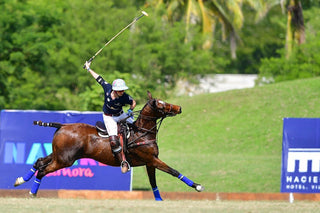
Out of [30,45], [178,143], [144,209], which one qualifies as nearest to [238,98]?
[178,143]

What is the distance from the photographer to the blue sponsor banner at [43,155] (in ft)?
48.5

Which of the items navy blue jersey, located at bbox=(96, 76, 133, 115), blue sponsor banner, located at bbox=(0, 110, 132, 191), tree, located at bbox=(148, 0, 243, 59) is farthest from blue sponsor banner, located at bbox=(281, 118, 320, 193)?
tree, located at bbox=(148, 0, 243, 59)

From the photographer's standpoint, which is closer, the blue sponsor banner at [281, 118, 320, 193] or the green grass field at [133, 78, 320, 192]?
the blue sponsor banner at [281, 118, 320, 193]

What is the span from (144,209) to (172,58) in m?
28.0

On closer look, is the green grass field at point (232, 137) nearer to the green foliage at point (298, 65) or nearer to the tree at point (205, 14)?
the green foliage at point (298, 65)

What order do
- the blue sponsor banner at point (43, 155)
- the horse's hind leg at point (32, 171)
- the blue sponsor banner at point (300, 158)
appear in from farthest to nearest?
1. the blue sponsor banner at point (43, 155)
2. the blue sponsor banner at point (300, 158)
3. the horse's hind leg at point (32, 171)

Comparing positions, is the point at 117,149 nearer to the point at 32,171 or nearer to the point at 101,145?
the point at 101,145

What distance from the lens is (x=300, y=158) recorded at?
46.9 feet

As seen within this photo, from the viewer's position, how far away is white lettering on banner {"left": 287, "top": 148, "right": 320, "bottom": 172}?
14.2 meters

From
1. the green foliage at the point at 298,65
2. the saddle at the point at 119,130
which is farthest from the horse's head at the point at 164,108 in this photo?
the green foliage at the point at 298,65

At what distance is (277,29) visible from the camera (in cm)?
5991

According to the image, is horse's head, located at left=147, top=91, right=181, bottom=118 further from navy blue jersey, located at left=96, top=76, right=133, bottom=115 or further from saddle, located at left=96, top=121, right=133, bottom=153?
saddle, located at left=96, top=121, right=133, bottom=153

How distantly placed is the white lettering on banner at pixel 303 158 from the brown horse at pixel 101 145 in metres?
3.60

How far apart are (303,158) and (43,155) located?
587 centimetres
